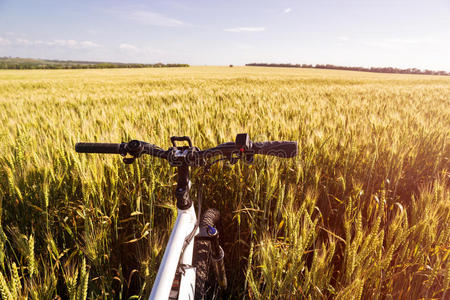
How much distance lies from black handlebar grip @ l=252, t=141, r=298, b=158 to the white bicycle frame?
0.98ft

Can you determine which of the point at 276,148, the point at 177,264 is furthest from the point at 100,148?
the point at 276,148

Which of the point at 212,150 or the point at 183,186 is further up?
the point at 212,150

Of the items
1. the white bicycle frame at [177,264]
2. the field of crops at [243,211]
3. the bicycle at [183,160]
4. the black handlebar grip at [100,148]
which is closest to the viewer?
the white bicycle frame at [177,264]

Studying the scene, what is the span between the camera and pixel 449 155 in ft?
6.27

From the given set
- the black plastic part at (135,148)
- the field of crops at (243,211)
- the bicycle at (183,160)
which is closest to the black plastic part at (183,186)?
the bicycle at (183,160)

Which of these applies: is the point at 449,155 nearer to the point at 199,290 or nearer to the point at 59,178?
the point at 199,290

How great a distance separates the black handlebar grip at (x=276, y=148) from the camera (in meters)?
0.68

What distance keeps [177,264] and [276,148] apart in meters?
0.44

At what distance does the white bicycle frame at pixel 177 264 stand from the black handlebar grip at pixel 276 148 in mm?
298

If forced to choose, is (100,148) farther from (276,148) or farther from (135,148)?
(276,148)

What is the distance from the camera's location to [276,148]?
691mm

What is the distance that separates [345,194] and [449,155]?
1.22m

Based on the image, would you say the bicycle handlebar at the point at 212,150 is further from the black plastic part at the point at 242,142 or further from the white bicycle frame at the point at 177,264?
the white bicycle frame at the point at 177,264

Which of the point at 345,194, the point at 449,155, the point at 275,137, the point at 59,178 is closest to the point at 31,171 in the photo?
the point at 59,178
